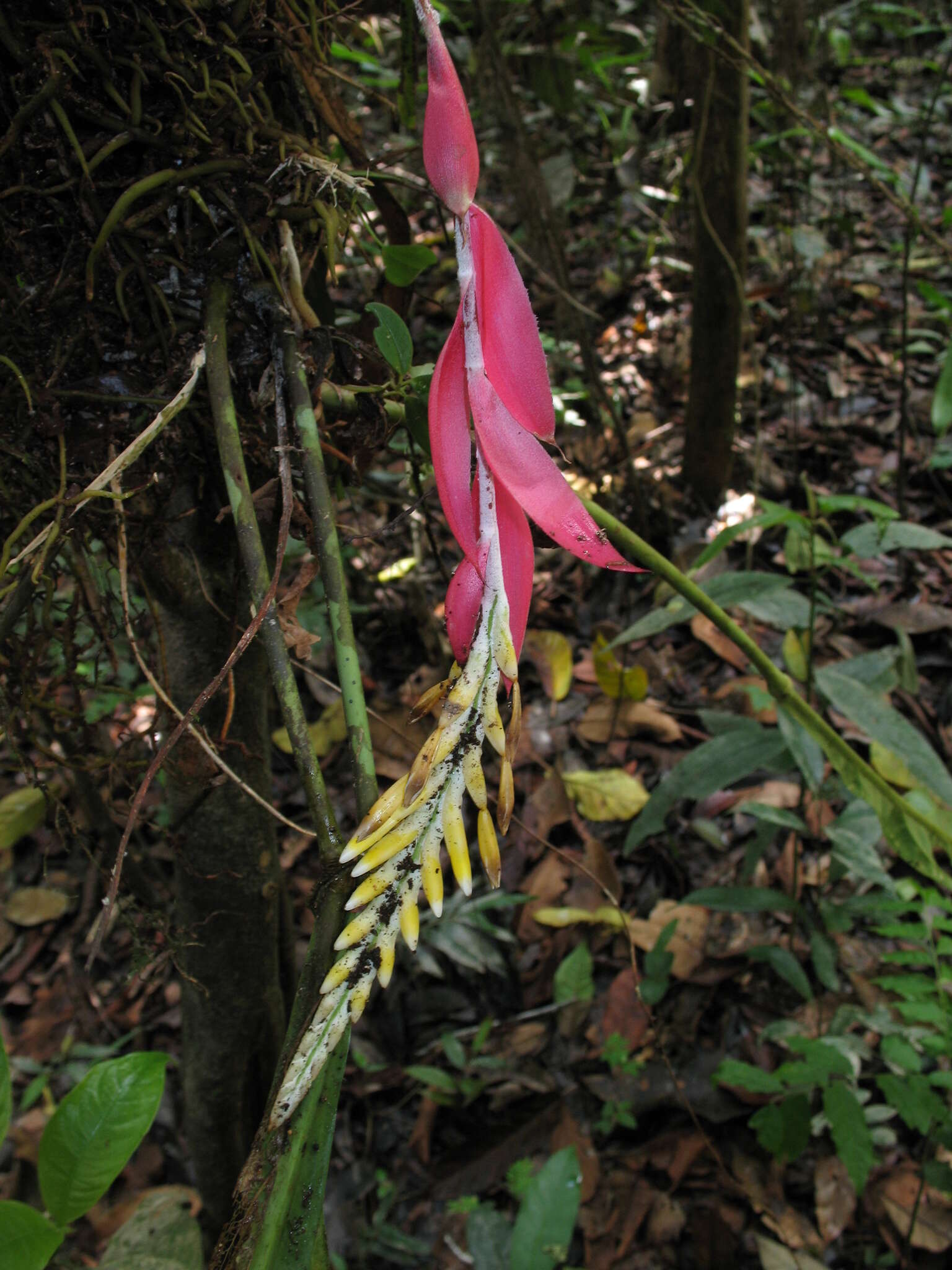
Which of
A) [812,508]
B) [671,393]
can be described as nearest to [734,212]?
[671,393]

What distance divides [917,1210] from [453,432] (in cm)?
123

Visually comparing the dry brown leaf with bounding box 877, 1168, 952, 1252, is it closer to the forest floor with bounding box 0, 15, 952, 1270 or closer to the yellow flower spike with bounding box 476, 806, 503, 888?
the forest floor with bounding box 0, 15, 952, 1270

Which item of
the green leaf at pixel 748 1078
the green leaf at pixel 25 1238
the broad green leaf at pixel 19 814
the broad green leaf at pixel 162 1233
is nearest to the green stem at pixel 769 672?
the green leaf at pixel 748 1078

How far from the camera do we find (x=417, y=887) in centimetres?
39

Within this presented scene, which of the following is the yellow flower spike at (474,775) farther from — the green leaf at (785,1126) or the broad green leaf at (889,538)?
the green leaf at (785,1126)

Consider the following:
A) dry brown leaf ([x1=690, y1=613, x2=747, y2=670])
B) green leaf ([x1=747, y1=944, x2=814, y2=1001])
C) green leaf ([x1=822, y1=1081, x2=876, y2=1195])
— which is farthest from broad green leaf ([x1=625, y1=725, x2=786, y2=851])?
dry brown leaf ([x1=690, y1=613, x2=747, y2=670])

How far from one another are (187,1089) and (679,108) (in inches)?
120

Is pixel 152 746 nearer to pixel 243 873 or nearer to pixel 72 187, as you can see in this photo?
pixel 243 873

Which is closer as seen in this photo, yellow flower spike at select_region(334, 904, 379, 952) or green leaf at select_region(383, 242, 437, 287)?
yellow flower spike at select_region(334, 904, 379, 952)

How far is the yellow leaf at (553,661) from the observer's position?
1.80m

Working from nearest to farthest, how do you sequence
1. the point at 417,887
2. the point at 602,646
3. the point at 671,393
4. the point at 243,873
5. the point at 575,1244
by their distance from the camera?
the point at 417,887 → the point at 243,873 → the point at 575,1244 → the point at 602,646 → the point at 671,393

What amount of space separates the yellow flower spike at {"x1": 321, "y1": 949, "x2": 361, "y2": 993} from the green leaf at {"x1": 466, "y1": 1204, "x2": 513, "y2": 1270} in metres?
0.85

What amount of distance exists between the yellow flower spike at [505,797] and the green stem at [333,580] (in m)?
0.08

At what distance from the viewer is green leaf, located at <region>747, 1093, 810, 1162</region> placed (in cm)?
106
